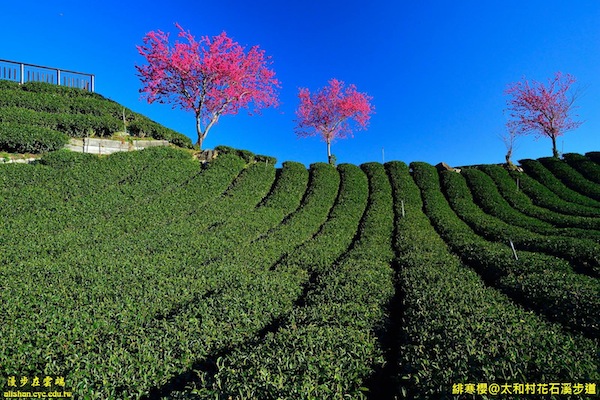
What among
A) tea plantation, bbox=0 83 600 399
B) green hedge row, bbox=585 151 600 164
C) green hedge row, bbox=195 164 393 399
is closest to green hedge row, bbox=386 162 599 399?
tea plantation, bbox=0 83 600 399

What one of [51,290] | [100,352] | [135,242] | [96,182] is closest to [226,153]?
[96,182]

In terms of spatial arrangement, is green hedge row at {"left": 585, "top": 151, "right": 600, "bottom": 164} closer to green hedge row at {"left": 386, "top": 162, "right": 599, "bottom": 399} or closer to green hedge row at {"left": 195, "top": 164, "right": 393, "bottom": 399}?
green hedge row at {"left": 195, "top": 164, "right": 393, "bottom": 399}

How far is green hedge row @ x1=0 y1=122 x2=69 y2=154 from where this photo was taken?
70.4ft

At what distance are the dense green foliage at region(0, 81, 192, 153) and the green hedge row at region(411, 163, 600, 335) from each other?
23644mm

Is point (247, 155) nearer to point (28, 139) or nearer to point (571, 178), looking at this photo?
point (28, 139)

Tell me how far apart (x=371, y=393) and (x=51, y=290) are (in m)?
8.11

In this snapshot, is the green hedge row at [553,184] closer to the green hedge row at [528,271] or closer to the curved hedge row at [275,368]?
the green hedge row at [528,271]

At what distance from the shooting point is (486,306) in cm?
802

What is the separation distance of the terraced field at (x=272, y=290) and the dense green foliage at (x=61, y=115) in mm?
4348

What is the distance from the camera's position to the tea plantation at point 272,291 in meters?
5.08

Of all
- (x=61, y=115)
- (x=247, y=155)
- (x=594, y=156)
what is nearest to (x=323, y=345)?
(x=247, y=155)

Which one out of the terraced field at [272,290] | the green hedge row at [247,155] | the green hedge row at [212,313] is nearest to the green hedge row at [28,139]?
the terraced field at [272,290]

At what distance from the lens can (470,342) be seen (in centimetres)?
551

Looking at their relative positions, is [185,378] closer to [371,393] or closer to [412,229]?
[371,393]
